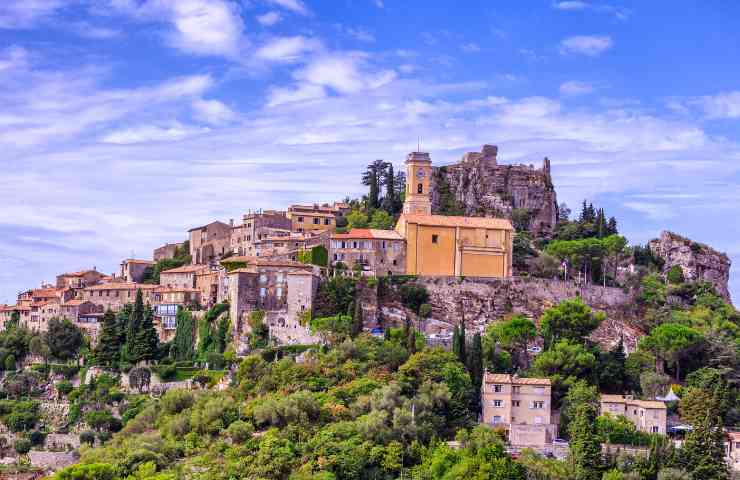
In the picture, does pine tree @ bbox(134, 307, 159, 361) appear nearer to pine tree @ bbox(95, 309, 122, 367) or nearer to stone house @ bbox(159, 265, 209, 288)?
pine tree @ bbox(95, 309, 122, 367)

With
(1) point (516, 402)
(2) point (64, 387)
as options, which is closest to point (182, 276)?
(2) point (64, 387)

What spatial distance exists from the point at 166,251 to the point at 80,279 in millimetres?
7218

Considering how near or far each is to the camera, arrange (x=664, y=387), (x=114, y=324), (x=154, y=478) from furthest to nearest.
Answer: (x=114, y=324)
(x=664, y=387)
(x=154, y=478)

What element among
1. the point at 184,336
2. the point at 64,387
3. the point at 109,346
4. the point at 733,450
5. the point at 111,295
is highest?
the point at 111,295

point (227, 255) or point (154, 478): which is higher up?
point (227, 255)

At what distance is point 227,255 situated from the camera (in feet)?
265

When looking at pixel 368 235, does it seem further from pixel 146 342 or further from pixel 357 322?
pixel 146 342

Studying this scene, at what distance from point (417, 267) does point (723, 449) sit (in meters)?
22.9

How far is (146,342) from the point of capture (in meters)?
72.0

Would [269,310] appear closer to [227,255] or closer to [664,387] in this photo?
[227,255]

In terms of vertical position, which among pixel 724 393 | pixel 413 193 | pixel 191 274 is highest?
pixel 413 193

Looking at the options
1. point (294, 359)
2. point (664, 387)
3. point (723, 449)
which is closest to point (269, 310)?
point (294, 359)

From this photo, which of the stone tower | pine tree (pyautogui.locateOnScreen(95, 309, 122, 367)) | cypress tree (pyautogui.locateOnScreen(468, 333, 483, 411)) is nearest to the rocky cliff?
the stone tower

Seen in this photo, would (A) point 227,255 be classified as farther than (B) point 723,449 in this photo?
Yes
